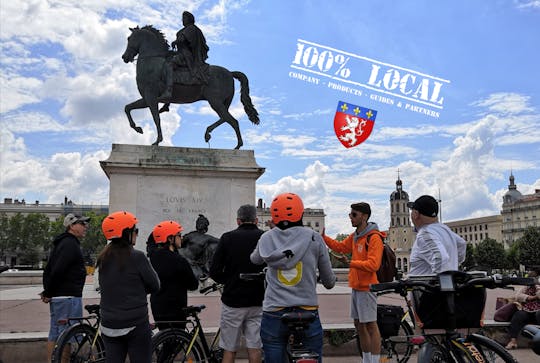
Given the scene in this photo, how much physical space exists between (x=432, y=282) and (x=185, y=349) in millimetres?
2667

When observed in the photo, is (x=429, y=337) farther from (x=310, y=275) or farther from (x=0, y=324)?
(x=0, y=324)

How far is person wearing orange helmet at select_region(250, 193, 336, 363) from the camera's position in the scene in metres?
4.12

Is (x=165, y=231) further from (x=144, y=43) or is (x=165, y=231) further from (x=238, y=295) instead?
(x=144, y=43)

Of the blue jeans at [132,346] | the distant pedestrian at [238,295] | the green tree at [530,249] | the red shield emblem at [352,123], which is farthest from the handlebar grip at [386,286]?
the green tree at [530,249]

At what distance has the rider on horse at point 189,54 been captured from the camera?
51.1ft

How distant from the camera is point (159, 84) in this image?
15609 millimetres

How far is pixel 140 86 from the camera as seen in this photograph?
619 inches

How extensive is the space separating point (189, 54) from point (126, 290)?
12.6 meters

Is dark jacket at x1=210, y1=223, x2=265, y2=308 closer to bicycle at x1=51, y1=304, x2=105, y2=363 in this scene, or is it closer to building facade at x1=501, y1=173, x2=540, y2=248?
bicycle at x1=51, y1=304, x2=105, y2=363

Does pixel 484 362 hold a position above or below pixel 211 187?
below

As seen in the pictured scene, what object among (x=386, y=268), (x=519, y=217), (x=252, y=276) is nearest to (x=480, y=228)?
(x=519, y=217)

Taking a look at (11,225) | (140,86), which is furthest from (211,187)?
(11,225)

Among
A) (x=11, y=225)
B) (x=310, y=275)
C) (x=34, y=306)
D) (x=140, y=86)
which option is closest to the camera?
(x=310, y=275)

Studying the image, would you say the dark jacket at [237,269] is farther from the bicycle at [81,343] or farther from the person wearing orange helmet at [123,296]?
the bicycle at [81,343]
